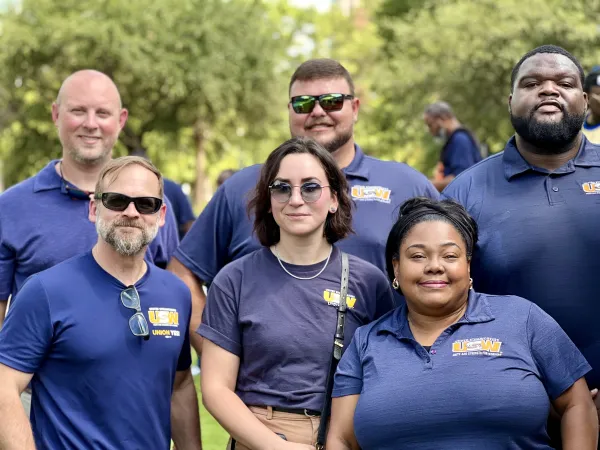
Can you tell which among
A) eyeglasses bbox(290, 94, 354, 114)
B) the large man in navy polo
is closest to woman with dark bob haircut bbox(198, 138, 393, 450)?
the large man in navy polo

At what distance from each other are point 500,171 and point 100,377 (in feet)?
6.82

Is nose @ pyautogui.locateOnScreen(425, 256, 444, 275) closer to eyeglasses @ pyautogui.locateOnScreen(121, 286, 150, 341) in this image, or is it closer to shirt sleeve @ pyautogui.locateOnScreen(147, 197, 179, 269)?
eyeglasses @ pyautogui.locateOnScreen(121, 286, 150, 341)

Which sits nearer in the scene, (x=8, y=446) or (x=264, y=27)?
(x=8, y=446)

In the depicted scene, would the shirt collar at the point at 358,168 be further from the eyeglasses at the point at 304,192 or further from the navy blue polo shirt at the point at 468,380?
the navy blue polo shirt at the point at 468,380

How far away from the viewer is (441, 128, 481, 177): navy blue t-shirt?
41.4ft

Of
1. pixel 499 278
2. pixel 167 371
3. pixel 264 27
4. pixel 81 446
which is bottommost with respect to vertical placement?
pixel 81 446

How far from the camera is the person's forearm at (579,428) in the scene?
4004mm

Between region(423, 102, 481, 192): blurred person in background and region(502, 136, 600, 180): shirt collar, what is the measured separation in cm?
761

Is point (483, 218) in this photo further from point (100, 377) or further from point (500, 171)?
point (100, 377)

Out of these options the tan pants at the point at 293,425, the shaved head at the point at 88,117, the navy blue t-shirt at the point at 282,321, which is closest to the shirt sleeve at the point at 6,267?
the shaved head at the point at 88,117

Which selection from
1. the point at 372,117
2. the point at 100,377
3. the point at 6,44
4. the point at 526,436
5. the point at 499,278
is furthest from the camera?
the point at 372,117

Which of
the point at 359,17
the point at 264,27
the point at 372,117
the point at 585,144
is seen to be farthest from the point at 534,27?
the point at 359,17

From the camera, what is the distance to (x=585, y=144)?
4695mm

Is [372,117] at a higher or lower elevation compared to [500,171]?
higher
